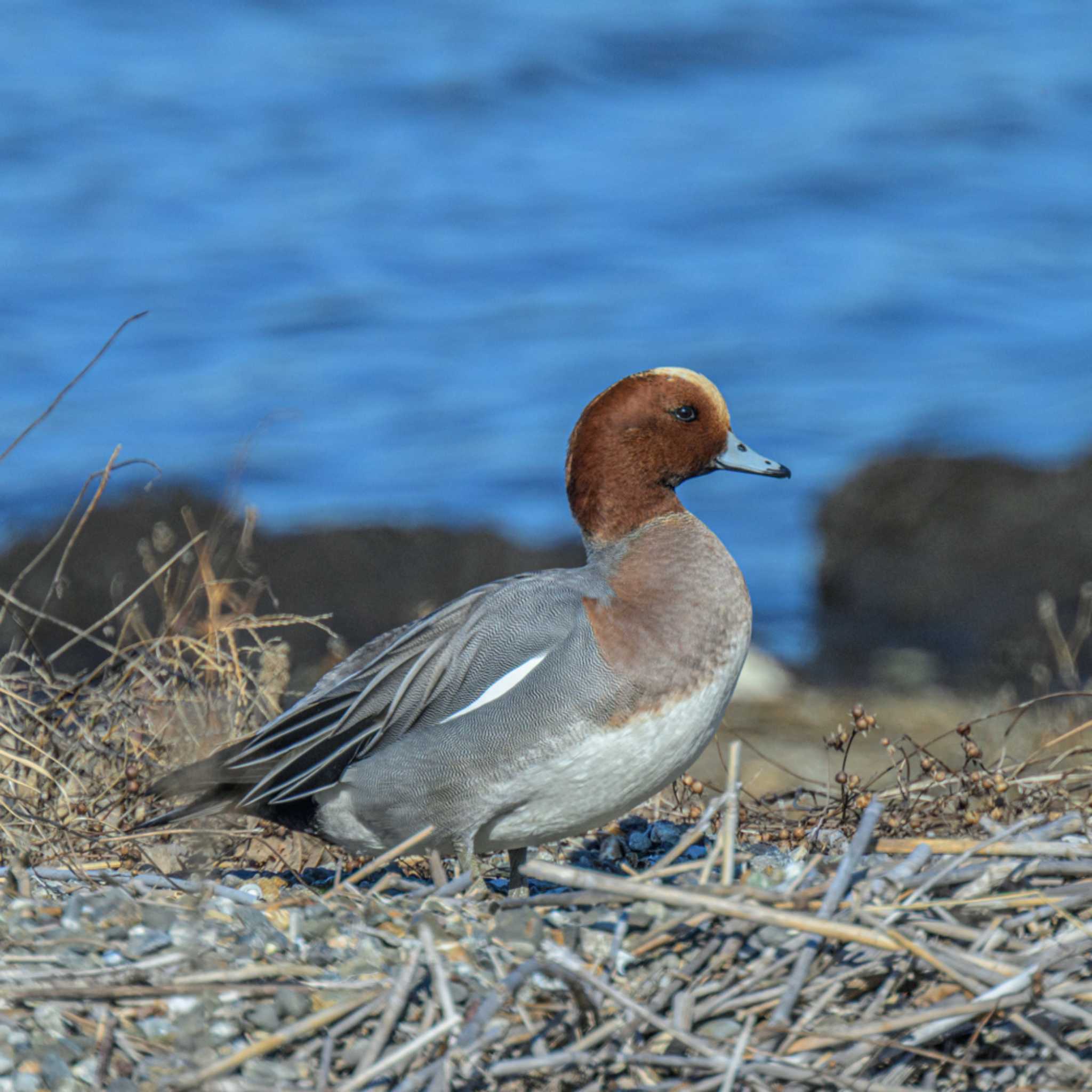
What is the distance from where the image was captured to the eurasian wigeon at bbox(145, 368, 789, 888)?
3547 mm

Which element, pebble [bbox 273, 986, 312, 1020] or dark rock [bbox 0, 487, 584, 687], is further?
dark rock [bbox 0, 487, 584, 687]

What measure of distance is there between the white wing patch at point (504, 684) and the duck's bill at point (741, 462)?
2.44ft

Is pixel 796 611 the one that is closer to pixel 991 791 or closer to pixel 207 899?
pixel 991 791

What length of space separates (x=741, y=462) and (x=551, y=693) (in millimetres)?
859

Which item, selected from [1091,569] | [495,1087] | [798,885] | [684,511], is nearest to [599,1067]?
[495,1087]

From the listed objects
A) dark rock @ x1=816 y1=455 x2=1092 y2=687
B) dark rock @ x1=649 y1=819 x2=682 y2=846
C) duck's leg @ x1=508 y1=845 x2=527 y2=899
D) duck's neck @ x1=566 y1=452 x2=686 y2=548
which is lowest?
dark rock @ x1=816 y1=455 x2=1092 y2=687

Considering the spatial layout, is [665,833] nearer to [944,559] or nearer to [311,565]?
[311,565]

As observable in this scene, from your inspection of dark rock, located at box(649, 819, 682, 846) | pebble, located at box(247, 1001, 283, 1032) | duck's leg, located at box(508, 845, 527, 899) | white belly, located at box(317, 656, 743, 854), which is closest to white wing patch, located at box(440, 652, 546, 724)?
white belly, located at box(317, 656, 743, 854)

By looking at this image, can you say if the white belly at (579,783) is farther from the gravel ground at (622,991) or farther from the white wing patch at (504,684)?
the gravel ground at (622,991)

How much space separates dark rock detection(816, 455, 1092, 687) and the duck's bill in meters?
5.14

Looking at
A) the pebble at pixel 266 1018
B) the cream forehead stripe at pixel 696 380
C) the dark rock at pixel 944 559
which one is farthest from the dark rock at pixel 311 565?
the pebble at pixel 266 1018

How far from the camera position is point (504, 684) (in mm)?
3629

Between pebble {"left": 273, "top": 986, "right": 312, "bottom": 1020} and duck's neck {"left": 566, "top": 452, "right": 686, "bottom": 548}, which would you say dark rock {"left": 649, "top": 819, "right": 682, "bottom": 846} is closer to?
duck's neck {"left": 566, "top": 452, "right": 686, "bottom": 548}

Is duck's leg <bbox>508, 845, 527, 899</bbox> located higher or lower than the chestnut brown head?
lower
